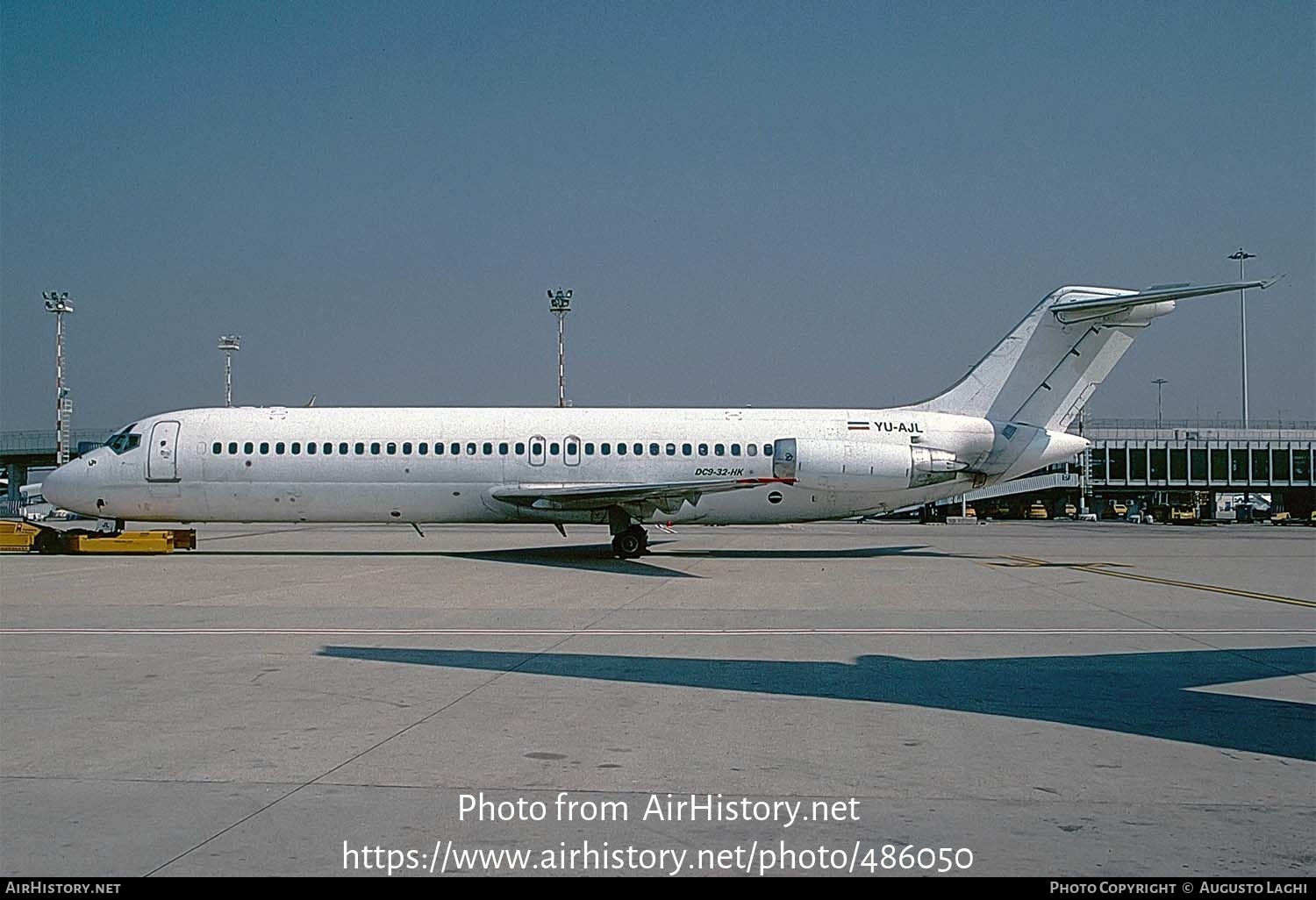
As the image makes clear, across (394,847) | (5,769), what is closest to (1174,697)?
(394,847)

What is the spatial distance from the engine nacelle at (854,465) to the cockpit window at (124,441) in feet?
49.2

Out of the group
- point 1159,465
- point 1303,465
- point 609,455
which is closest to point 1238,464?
point 1303,465

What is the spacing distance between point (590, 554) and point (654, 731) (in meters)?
18.6

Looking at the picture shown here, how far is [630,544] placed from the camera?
25.2 m

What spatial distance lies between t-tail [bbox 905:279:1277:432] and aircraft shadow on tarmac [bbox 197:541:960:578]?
4.01 meters

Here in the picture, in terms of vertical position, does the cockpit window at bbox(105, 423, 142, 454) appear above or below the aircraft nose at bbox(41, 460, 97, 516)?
above

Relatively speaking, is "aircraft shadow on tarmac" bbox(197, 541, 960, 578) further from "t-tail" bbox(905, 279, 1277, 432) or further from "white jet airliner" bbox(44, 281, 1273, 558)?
"t-tail" bbox(905, 279, 1277, 432)

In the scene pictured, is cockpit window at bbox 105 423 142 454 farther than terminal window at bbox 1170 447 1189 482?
No

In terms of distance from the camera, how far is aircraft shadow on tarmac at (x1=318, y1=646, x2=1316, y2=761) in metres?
8.33

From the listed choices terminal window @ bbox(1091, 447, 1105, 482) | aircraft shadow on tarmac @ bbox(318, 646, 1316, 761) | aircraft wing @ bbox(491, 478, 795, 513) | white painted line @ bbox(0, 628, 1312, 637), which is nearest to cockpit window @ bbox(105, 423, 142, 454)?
aircraft wing @ bbox(491, 478, 795, 513)

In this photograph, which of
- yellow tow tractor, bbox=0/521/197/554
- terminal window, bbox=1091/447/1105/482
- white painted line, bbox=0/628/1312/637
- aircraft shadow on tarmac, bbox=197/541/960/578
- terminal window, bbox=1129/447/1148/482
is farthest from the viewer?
terminal window, bbox=1091/447/1105/482

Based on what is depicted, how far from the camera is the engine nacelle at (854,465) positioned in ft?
85.0

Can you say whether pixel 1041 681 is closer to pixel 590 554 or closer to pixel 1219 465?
pixel 590 554
